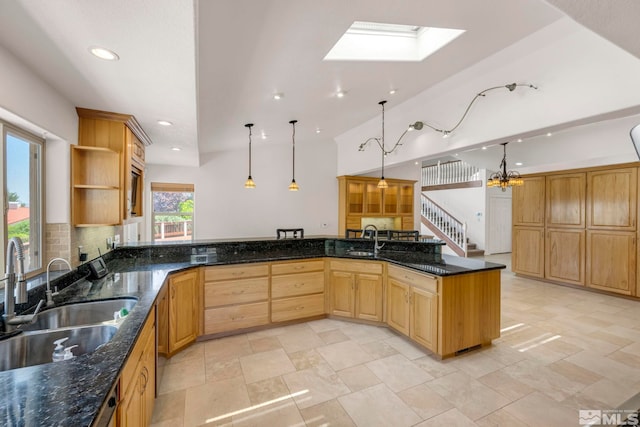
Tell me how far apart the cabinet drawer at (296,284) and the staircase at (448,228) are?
6253 mm

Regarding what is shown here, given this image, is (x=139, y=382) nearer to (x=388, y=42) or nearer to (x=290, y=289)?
(x=290, y=289)

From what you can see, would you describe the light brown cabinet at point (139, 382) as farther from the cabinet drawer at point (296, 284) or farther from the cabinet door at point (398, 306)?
the cabinet door at point (398, 306)

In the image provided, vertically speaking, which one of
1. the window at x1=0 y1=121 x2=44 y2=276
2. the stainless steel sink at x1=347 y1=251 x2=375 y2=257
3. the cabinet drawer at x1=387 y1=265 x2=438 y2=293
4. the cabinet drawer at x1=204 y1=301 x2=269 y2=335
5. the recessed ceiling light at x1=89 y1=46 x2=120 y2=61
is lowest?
the cabinet drawer at x1=204 y1=301 x2=269 y2=335

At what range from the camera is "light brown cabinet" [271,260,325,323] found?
3455mm

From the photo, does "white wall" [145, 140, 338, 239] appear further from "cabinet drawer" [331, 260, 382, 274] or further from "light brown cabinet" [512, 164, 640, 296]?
"light brown cabinet" [512, 164, 640, 296]

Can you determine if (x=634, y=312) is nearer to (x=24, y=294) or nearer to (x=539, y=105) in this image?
(x=539, y=105)

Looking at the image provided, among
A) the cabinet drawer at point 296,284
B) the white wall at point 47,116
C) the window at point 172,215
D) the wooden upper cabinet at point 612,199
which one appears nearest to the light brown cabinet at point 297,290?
the cabinet drawer at point 296,284

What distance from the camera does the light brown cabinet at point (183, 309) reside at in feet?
8.94

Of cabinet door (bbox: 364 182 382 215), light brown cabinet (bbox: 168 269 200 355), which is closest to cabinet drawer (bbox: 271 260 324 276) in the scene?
light brown cabinet (bbox: 168 269 200 355)

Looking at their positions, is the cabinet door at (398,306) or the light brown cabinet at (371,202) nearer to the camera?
the cabinet door at (398,306)

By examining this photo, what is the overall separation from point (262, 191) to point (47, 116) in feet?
12.6

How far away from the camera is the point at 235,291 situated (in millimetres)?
3252

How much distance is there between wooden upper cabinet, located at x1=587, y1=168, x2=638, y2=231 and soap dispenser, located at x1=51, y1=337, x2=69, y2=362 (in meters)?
7.23

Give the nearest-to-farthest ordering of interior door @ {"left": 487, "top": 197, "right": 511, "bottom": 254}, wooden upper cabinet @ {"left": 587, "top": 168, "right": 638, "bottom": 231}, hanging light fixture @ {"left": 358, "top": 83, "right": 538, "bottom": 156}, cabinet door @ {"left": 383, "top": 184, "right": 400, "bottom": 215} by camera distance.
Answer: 1. hanging light fixture @ {"left": 358, "top": 83, "right": 538, "bottom": 156}
2. wooden upper cabinet @ {"left": 587, "top": 168, "right": 638, "bottom": 231}
3. cabinet door @ {"left": 383, "top": 184, "right": 400, "bottom": 215}
4. interior door @ {"left": 487, "top": 197, "right": 511, "bottom": 254}
